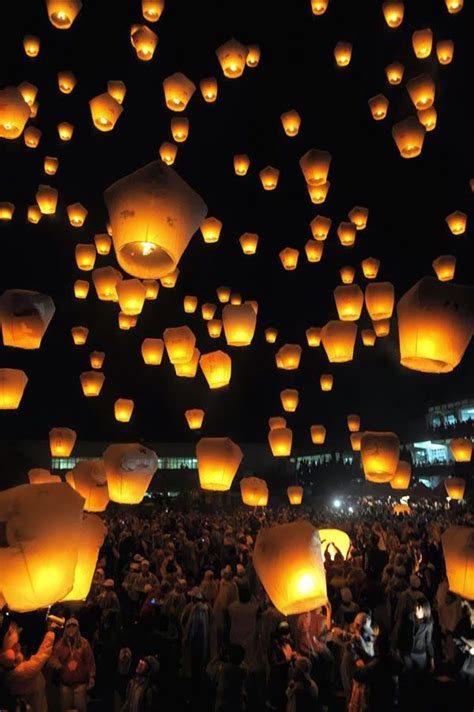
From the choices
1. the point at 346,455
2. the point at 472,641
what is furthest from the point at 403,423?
the point at 472,641

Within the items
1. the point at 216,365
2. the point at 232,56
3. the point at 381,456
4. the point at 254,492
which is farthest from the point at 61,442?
the point at 232,56

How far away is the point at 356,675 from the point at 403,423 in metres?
32.5

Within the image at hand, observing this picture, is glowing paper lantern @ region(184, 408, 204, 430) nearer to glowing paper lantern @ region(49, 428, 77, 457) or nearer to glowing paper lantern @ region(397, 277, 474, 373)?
glowing paper lantern @ region(49, 428, 77, 457)

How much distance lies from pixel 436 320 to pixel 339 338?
183 inches

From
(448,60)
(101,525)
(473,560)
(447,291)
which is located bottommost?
(473,560)

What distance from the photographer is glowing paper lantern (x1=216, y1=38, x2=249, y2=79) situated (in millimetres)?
9102

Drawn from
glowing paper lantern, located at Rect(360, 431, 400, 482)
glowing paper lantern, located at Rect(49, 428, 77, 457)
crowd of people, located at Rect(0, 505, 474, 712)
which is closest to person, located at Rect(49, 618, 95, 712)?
crowd of people, located at Rect(0, 505, 474, 712)

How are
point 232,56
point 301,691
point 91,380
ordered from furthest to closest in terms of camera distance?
point 91,380 < point 232,56 < point 301,691

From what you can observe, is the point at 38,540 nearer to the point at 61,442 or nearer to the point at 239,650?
the point at 239,650

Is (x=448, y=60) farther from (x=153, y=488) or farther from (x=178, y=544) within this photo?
(x=153, y=488)

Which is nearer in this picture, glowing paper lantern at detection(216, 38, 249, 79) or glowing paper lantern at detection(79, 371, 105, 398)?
glowing paper lantern at detection(216, 38, 249, 79)

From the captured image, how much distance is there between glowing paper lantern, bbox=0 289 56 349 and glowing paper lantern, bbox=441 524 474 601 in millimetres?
4630

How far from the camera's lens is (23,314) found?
7035 millimetres

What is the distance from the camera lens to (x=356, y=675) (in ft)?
14.1
